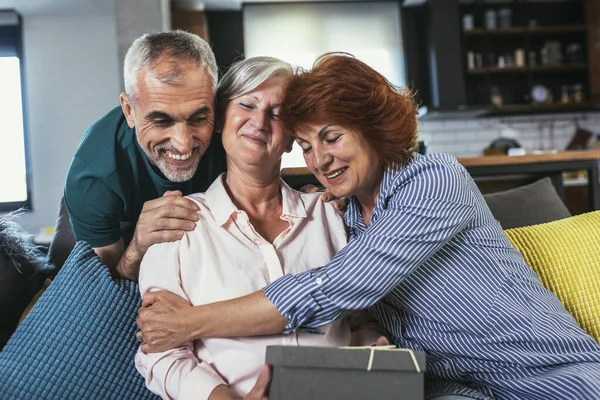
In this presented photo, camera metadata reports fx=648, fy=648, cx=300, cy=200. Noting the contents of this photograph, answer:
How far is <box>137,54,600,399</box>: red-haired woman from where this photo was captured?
1382 mm

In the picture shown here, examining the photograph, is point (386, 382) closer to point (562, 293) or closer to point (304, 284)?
point (304, 284)

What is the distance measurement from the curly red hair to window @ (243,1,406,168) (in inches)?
213

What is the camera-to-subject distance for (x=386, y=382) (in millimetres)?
1131

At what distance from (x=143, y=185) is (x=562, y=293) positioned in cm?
125

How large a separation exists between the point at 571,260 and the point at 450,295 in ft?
2.01

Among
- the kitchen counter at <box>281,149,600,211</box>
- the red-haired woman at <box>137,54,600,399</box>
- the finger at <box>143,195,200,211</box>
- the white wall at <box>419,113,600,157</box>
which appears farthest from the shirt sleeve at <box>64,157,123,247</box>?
the white wall at <box>419,113,600,157</box>

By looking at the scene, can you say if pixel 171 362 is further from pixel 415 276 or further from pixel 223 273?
pixel 415 276

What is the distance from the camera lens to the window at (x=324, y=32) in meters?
7.09

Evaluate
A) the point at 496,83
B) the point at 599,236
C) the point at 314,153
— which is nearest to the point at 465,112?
the point at 496,83

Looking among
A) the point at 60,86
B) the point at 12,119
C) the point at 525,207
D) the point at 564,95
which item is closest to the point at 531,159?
the point at 525,207

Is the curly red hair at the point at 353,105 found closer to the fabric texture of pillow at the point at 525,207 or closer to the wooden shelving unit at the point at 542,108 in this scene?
the fabric texture of pillow at the point at 525,207

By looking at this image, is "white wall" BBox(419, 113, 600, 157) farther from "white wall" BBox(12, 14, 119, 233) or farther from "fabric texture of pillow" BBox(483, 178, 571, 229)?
"fabric texture of pillow" BBox(483, 178, 571, 229)

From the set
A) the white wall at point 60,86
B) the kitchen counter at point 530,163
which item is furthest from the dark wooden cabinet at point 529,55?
the kitchen counter at point 530,163

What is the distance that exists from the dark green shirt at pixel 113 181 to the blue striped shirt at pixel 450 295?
59cm
